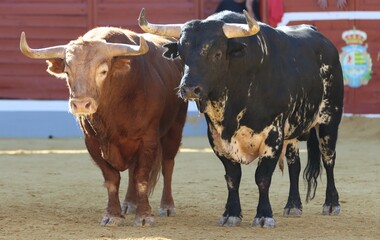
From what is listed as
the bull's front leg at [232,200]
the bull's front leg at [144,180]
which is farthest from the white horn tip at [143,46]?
the bull's front leg at [232,200]

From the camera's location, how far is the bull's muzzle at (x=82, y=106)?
22.7ft

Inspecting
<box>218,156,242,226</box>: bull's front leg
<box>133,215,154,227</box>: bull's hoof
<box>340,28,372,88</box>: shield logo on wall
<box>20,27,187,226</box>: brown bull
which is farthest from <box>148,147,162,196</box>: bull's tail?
<box>340,28,372,88</box>: shield logo on wall

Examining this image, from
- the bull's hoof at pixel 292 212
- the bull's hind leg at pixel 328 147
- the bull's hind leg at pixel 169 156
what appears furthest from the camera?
the bull's hind leg at pixel 328 147

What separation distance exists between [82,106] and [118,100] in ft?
1.70

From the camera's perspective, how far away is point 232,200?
750cm

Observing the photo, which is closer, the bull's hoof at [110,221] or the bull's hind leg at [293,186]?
the bull's hoof at [110,221]

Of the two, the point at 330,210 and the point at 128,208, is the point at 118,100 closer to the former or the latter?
the point at 128,208

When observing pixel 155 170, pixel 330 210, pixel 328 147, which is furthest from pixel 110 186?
pixel 328 147

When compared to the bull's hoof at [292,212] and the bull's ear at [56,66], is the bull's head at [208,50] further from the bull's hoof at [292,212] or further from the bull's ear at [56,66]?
the bull's hoof at [292,212]

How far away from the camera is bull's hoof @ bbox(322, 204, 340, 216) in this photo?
809 cm

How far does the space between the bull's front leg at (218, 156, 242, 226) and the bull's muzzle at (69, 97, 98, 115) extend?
1104 millimetres

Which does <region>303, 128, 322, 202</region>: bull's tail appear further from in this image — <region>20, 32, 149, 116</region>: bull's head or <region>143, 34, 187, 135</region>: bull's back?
<region>20, 32, 149, 116</region>: bull's head

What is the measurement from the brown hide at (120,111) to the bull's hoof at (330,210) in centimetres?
132

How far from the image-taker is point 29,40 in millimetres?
15688
